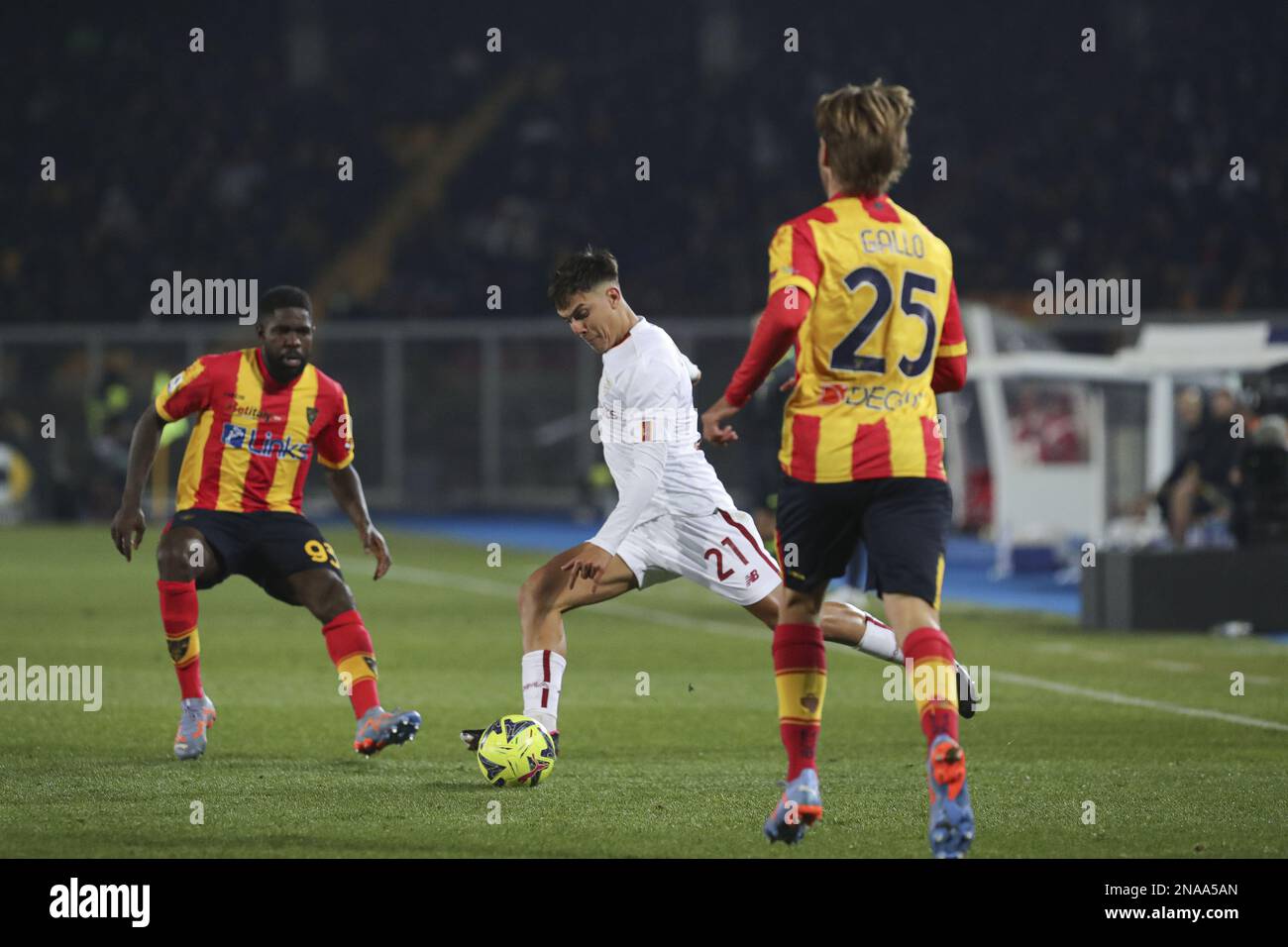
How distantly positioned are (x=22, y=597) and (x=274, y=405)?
8.78 meters

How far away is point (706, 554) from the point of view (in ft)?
25.8

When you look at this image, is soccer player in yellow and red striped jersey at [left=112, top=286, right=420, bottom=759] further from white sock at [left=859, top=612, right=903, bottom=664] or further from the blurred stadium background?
the blurred stadium background

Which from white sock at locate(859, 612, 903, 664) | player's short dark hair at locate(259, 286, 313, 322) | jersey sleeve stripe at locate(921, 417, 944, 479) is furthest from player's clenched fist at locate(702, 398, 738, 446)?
player's short dark hair at locate(259, 286, 313, 322)

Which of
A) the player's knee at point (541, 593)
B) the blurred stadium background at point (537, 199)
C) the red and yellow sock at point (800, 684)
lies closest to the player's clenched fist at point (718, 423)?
the red and yellow sock at point (800, 684)

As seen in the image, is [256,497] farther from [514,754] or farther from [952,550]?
[952,550]

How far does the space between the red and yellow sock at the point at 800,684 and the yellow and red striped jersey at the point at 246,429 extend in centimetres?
289

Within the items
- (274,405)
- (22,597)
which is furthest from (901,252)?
(22,597)

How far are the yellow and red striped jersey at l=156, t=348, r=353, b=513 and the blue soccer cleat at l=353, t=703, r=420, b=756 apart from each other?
3.30ft

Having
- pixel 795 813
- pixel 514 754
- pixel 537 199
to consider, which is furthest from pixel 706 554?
pixel 537 199

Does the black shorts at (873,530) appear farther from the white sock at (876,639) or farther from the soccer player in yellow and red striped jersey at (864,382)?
the white sock at (876,639)

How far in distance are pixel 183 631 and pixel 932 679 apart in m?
3.84

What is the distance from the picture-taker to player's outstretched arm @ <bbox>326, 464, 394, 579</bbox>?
8.36m
